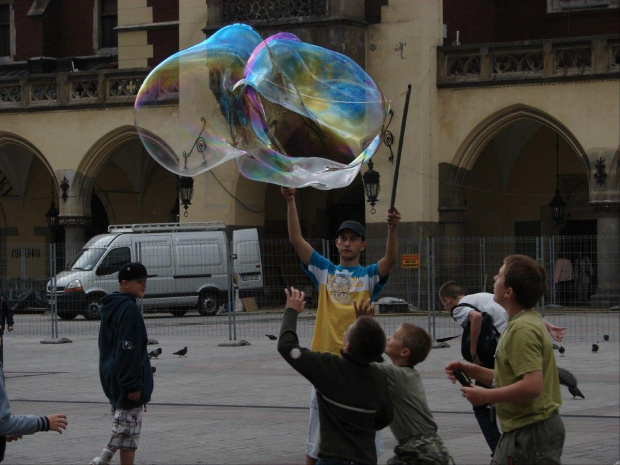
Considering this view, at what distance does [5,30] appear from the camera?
43.1m

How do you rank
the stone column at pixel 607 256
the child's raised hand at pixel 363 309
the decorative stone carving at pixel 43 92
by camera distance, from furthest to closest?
the decorative stone carving at pixel 43 92 → the stone column at pixel 607 256 → the child's raised hand at pixel 363 309

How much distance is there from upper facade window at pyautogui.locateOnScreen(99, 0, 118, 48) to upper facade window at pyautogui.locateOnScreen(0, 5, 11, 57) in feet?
10.4

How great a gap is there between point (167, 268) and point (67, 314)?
2.35 meters

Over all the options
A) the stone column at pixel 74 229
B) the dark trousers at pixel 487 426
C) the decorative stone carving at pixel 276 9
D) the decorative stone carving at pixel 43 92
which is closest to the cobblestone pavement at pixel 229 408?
the dark trousers at pixel 487 426

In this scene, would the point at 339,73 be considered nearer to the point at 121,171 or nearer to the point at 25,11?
the point at 121,171

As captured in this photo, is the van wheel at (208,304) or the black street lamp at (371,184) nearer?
the van wheel at (208,304)

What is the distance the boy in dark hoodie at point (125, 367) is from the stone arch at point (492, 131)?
2266cm

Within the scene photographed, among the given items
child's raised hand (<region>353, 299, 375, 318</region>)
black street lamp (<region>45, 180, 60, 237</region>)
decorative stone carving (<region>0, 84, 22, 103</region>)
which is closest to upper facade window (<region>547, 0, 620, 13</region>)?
decorative stone carving (<region>0, 84, 22, 103</region>)

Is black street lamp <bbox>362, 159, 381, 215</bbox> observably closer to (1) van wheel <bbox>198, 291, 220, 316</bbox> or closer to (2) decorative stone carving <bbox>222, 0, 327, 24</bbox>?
(2) decorative stone carving <bbox>222, 0, 327, 24</bbox>

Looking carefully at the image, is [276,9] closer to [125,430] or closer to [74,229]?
[74,229]

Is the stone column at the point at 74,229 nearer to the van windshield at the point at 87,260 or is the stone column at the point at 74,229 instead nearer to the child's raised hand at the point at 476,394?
the van windshield at the point at 87,260

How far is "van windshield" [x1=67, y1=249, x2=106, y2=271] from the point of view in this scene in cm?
3094

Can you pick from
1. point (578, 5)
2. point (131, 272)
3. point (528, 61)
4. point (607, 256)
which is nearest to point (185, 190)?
point (528, 61)

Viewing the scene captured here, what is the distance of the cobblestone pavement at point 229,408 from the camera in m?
11.0
